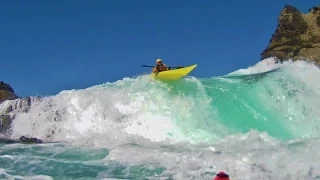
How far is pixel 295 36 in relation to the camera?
4188 cm

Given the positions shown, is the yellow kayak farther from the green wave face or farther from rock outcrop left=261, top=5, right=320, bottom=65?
rock outcrop left=261, top=5, right=320, bottom=65

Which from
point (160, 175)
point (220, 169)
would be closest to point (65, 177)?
point (160, 175)

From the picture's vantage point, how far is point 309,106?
735 inches

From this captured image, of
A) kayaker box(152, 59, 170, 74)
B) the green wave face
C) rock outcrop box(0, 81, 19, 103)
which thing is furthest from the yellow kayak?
rock outcrop box(0, 81, 19, 103)

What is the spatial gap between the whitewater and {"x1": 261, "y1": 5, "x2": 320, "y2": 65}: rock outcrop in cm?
1675

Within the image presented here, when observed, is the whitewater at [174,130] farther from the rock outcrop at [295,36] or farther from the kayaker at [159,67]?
the rock outcrop at [295,36]

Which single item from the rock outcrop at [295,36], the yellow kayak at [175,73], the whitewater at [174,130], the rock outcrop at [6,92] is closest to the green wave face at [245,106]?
the whitewater at [174,130]

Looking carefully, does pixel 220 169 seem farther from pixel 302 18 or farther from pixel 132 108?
pixel 302 18

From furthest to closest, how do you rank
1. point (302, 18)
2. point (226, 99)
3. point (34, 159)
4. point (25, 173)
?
point (302, 18)
point (226, 99)
point (34, 159)
point (25, 173)

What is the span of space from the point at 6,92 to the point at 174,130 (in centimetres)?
1494

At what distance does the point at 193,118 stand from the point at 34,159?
6393 mm

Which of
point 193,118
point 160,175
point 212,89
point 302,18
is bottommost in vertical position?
point 160,175

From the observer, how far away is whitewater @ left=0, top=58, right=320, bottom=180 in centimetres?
986

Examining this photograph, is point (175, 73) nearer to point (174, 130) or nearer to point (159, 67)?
point (159, 67)
